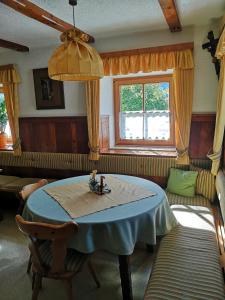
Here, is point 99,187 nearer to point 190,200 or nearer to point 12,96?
point 190,200

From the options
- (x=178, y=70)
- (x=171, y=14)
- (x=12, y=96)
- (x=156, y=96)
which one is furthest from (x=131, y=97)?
(x=12, y=96)

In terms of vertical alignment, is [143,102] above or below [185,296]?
above

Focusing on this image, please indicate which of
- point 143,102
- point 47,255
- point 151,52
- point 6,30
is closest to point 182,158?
point 143,102

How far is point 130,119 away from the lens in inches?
147

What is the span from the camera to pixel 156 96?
3506mm

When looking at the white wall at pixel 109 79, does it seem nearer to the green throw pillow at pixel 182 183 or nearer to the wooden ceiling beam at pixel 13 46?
the wooden ceiling beam at pixel 13 46

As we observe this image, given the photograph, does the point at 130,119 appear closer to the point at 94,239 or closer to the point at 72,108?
the point at 72,108

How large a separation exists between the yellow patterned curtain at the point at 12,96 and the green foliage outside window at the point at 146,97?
1.75m

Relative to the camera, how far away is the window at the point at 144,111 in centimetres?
347

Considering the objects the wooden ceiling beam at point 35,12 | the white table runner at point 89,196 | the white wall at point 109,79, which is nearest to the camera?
the white table runner at point 89,196

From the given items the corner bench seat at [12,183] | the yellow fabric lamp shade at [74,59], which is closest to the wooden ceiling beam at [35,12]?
the yellow fabric lamp shade at [74,59]

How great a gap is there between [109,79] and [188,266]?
9.58 feet

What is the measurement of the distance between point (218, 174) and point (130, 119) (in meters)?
1.66

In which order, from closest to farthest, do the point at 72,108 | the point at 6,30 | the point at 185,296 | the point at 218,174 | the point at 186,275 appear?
the point at 185,296 → the point at 186,275 → the point at 218,174 → the point at 6,30 → the point at 72,108
